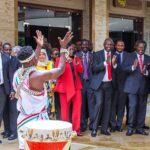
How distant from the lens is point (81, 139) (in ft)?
28.3

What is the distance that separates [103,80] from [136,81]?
2.21 feet

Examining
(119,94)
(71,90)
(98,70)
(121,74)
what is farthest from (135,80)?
(71,90)

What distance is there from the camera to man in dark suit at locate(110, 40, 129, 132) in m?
9.31

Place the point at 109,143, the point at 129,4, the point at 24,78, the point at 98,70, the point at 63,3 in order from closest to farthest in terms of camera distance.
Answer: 1. the point at 24,78
2. the point at 109,143
3. the point at 98,70
4. the point at 63,3
5. the point at 129,4

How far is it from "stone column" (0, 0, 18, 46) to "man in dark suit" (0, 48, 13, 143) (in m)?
2.98

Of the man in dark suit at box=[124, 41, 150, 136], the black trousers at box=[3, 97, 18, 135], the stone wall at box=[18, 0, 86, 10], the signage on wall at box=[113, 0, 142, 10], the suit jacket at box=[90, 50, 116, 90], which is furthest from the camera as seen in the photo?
the signage on wall at box=[113, 0, 142, 10]

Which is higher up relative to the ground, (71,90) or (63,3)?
(63,3)

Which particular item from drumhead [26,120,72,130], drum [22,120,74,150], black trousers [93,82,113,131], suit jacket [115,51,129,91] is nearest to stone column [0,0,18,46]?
suit jacket [115,51,129,91]

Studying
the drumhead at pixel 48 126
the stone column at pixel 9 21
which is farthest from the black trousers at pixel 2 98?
the drumhead at pixel 48 126

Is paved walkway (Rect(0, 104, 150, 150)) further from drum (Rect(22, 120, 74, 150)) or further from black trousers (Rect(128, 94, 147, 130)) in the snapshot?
drum (Rect(22, 120, 74, 150))

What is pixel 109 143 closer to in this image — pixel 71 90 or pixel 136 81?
pixel 71 90

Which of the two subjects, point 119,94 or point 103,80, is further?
point 119,94

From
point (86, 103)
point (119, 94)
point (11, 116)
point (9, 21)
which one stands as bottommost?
point (11, 116)

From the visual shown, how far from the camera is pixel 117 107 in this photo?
9.66 meters
